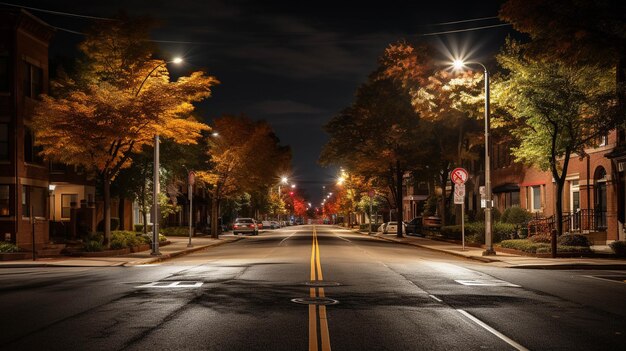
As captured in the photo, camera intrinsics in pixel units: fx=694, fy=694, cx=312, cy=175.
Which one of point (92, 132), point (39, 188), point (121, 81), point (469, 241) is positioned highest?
point (121, 81)

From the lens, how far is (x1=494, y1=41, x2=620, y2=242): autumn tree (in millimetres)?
28453

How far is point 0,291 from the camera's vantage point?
1608 centimetres

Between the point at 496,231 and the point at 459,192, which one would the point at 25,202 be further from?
the point at 496,231

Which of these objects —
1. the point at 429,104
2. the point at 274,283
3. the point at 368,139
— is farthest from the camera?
the point at 368,139

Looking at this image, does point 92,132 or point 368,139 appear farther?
point 368,139

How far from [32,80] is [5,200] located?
250 inches

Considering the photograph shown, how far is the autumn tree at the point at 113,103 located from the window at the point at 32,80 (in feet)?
7.58

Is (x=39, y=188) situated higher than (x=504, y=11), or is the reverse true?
(x=504, y=11)

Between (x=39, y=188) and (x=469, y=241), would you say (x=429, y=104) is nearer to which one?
(x=469, y=241)

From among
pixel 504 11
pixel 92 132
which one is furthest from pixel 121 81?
pixel 504 11

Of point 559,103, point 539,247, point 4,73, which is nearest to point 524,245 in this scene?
point 539,247

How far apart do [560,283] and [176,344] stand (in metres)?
12.0

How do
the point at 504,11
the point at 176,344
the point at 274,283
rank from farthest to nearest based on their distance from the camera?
1. the point at 504,11
2. the point at 274,283
3. the point at 176,344

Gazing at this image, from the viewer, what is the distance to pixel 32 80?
3569 cm
